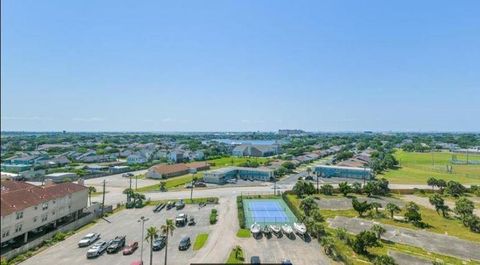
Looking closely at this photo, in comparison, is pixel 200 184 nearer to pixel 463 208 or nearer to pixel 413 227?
pixel 413 227

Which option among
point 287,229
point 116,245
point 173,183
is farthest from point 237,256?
point 173,183

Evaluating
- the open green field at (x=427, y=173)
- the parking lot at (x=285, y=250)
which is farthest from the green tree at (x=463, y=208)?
the open green field at (x=427, y=173)

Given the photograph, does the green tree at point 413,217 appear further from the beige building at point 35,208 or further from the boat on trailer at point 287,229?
the beige building at point 35,208

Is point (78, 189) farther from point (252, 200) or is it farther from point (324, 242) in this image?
point (324, 242)

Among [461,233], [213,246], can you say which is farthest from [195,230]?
[461,233]

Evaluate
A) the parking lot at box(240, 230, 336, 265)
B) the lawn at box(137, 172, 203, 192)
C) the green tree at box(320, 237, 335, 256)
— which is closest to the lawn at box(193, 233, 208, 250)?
the parking lot at box(240, 230, 336, 265)

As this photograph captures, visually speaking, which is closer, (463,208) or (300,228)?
(300,228)

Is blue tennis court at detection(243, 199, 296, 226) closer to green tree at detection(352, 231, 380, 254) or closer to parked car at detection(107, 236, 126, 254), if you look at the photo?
green tree at detection(352, 231, 380, 254)
